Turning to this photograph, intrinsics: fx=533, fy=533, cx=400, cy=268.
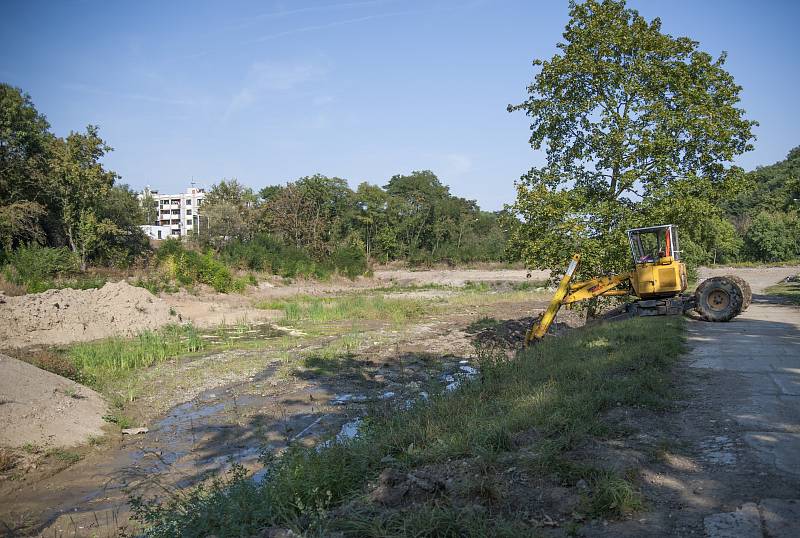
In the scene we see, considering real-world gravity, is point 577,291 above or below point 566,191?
below

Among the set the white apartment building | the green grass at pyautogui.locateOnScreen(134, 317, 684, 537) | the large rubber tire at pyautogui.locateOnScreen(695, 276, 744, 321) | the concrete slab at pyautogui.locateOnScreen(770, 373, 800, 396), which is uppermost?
the white apartment building

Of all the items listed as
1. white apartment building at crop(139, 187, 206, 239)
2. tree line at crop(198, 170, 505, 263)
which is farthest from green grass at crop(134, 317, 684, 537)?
white apartment building at crop(139, 187, 206, 239)

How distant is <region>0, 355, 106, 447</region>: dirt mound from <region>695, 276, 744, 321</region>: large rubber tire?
48.8 ft

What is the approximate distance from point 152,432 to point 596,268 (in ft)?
41.5

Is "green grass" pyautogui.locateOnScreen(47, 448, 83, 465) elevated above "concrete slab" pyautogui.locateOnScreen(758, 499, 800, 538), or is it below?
below

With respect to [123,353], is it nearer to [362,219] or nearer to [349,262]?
[349,262]

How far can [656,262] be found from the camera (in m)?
14.1

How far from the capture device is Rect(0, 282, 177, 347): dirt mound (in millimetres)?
17562

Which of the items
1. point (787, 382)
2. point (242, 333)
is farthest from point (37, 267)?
point (787, 382)

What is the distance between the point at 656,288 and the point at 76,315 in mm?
18919

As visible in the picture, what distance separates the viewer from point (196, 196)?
119m

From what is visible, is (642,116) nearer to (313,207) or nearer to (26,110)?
(26,110)

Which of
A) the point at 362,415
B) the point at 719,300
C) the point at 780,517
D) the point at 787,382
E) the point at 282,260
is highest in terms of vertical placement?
the point at 282,260

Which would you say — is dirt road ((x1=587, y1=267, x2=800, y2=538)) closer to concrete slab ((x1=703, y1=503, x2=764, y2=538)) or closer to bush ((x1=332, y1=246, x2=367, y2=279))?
concrete slab ((x1=703, y1=503, x2=764, y2=538))
